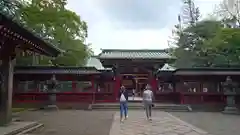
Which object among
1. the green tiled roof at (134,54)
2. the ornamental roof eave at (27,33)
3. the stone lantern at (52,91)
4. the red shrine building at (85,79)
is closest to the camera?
the ornamental roof eave at (27,33)

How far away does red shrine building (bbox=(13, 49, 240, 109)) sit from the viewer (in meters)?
24.5

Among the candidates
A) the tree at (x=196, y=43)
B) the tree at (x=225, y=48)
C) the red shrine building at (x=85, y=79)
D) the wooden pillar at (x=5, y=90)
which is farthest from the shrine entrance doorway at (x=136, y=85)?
the wooden pillar at (x=5, y=90)

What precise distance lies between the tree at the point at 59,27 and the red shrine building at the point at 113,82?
2.41 m

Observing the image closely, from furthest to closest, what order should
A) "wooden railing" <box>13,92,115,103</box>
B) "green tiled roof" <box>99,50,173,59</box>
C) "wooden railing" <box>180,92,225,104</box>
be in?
1. "green tiled roof" <box>99,50,173,59</box>
2. "wooden railing" <box>13,92,115,103</box>
3. "wooden railing" <box>180,92,225,104</box>

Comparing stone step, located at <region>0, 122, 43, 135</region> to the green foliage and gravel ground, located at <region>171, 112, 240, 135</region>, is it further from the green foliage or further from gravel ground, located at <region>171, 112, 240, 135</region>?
the green foliage

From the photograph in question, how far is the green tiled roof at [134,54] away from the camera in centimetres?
2627

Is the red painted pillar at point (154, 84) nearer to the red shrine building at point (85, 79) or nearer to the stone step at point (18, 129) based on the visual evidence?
the red shrine building at point (85, 79)

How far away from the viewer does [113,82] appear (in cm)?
2678

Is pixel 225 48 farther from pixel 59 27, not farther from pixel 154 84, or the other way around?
pixel 59 27

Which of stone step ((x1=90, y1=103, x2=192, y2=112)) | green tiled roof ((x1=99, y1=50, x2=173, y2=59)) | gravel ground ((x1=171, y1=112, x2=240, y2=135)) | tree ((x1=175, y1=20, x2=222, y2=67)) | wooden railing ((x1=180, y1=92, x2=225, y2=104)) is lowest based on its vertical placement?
gravel ground ((x1=171, y1=112, x2=240, y2=135))

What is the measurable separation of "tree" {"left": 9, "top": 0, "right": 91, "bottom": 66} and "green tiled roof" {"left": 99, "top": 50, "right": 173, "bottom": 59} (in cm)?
437

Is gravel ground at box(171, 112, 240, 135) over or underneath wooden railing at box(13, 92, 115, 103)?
underneath

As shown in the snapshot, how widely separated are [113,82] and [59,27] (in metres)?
8.55

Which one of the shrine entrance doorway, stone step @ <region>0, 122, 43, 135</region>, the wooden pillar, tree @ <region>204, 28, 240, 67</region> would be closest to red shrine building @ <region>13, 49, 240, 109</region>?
tree @ <region>204, 28, 240, 67</region>
